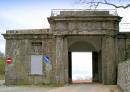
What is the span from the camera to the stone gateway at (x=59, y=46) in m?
38.0

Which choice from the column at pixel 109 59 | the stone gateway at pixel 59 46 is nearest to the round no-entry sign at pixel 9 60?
the stone gateway at pixel 59 46

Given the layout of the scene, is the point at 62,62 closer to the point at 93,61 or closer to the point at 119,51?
the point at 119,51

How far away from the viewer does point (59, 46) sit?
38344 millimetres

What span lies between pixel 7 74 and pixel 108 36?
9861mm

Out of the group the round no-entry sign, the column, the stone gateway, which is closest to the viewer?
the column

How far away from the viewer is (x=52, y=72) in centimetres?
3853

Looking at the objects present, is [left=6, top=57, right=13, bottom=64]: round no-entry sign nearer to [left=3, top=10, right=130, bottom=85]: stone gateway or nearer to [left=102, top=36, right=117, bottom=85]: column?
[left=3, top=10, right=130, bottom=85]: stone gateway

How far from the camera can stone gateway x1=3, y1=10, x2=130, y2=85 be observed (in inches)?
1495

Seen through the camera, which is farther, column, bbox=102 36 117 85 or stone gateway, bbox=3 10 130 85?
stone gateway, bbox=3 10 130 85

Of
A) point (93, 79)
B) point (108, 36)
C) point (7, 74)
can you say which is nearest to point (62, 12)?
point (108, 36)

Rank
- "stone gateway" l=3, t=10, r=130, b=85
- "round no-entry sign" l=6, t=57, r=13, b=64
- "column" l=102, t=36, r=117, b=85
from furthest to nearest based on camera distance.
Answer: "round no-entry sign" l=6, t=57, r=13, b=64 → "stone gateway" l=3, t=10, r=130, b=85 → "column" l=102, t=36, r=117, b=85

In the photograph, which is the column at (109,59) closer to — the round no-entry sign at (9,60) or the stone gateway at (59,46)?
the stone gateway at (59,46)

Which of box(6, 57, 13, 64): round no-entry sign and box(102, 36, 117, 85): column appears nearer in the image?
box(102, 36, 117, 85): column

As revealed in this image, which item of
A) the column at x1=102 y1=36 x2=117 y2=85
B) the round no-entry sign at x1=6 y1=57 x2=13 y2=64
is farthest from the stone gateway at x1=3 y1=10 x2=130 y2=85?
the round no-entry sign at x1=6 y1=57 x2=13 y2=64
